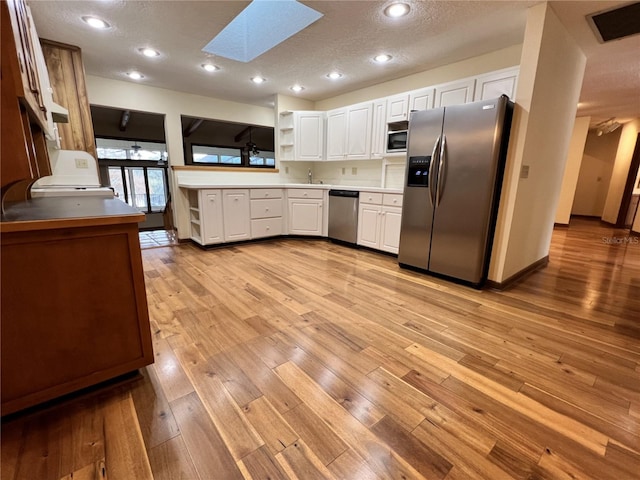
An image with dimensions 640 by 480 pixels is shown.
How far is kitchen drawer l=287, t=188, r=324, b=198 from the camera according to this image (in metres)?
4.48

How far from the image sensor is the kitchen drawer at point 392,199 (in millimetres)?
3445

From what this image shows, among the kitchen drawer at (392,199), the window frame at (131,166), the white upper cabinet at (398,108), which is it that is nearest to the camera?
the kitchen drawer at (392,199)

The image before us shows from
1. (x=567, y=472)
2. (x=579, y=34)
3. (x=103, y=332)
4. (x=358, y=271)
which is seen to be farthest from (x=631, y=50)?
(x=103, y=332)

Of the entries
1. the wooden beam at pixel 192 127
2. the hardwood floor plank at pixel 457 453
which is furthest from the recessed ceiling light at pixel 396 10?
the wooden beam at pixel 192 127

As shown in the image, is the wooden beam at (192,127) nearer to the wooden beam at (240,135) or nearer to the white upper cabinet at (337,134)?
the wooden beam at (240,135)

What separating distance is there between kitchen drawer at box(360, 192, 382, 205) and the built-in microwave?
674 mm

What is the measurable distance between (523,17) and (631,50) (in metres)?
1.56

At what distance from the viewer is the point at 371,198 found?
3.79 m

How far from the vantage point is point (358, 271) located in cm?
317

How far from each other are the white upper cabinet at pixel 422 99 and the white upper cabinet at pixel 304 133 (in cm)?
163

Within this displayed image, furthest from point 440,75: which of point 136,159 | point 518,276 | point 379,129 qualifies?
point 136,159

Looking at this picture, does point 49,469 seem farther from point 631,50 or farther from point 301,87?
point 631,50

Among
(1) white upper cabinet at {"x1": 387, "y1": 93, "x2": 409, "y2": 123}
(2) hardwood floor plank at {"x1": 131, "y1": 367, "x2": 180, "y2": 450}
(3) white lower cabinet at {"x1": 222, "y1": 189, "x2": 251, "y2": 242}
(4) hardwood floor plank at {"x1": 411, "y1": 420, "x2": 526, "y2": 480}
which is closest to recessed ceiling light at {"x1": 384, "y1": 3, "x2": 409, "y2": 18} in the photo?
(1) white upper cabinet at {"x1": 387, "y1": 93, "x2": 409, "y2": 123}

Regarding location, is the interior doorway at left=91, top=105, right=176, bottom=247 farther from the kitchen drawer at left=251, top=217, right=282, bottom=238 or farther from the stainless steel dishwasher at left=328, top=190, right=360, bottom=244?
the stainless steel dishwasher at left=328, top=190, right=360, bottom=244
